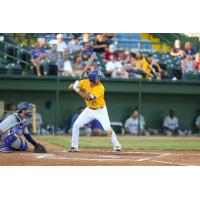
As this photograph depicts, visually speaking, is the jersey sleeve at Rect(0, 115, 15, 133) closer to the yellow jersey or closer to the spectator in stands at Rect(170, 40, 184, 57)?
the yellow jersey

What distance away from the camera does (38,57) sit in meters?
16.3

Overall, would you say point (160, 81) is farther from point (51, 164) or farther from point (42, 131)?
point (51, 164)

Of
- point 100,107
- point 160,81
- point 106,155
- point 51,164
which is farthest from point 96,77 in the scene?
point 160,81

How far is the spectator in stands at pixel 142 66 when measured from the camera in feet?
54.7

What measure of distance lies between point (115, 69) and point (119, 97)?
114 centimetres

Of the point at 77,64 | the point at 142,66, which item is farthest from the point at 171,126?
the point at 77,64

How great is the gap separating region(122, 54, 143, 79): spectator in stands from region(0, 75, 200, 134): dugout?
0.19 m

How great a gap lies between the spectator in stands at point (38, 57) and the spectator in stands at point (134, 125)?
295 centimetres

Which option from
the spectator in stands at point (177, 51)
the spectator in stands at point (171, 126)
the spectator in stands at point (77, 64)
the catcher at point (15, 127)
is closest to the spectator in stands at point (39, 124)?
the spectator in stands at point (77, 64)

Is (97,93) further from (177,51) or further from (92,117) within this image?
(177,51)

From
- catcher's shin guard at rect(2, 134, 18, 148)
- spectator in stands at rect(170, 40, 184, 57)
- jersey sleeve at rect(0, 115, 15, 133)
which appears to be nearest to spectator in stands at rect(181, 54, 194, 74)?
spectator in stands at rect(170, 40, 184, 57)

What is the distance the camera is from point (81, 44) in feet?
55.2

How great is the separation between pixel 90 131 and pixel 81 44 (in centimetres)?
256

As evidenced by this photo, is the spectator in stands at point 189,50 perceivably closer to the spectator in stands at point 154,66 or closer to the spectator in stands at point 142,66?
the spectator in stands at point 154,66
